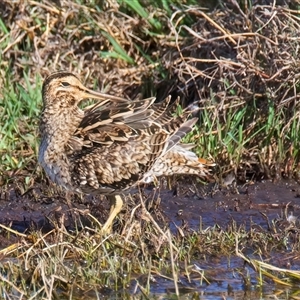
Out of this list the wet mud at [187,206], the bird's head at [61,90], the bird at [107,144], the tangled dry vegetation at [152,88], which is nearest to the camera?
the tangled dry vegetation at [152,88]

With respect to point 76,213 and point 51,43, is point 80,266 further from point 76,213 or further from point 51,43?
point 51,43

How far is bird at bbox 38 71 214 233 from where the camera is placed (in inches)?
250

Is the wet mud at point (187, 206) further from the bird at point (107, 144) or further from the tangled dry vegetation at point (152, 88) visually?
the bird at point (107, 144)

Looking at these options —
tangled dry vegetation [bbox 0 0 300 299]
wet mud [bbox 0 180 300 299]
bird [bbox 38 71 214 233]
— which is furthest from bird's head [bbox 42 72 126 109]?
tangled dry vegetation [bbox 0 0 300 299]

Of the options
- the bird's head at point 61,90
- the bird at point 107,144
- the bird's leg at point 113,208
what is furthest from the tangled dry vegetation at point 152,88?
the bird's head at point 61,90

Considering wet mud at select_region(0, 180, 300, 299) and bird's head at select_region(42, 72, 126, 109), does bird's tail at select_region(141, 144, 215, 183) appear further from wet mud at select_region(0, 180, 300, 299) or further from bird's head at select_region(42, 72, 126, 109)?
bird's head at select_region(42, 72, 126, 109)

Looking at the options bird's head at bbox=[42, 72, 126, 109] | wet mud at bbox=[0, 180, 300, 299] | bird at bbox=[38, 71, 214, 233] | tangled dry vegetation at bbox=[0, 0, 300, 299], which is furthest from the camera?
wet mud at bbox=[0, 180, 300, 299]

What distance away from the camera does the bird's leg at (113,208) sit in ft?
20.9

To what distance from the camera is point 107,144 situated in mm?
6426

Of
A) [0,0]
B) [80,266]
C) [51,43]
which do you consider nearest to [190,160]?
[80,266]

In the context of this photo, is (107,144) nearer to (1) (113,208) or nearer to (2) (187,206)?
(1) (113,208)

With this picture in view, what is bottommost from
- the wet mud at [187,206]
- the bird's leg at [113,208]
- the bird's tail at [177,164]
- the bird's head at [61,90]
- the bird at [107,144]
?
the wet mud at [187,206]

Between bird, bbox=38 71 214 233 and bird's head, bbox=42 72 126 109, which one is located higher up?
bird's head, bbox=42 72 126 109

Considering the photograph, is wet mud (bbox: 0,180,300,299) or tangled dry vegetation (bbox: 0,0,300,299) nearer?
tangled dry vegetation (bbox: 0,0,300,299)
